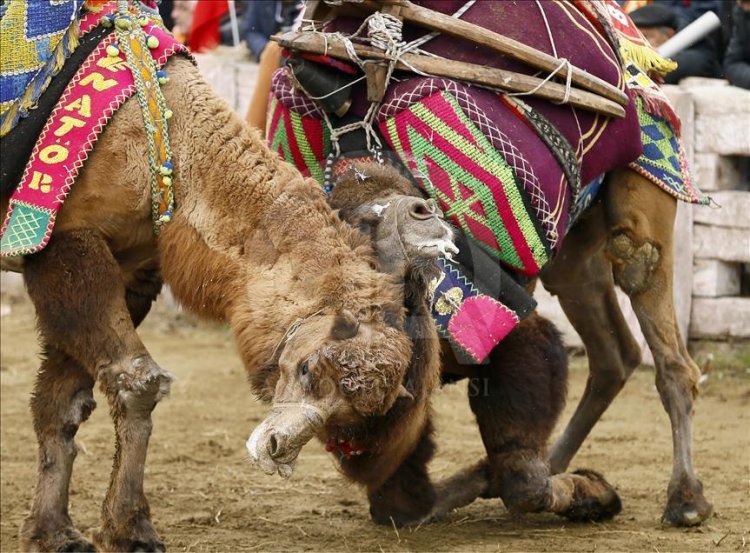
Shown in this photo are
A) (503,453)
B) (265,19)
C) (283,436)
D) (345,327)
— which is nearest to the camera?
(283,436)

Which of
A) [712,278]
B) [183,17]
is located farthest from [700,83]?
[183,17]

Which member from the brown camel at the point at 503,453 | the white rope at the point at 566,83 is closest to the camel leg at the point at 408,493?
the brown camel at the point at 503,453

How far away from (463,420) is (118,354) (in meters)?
3.24

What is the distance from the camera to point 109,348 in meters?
4.22

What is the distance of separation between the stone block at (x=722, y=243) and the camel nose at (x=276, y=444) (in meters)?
4.86

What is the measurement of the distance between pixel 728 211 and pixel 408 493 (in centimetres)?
355

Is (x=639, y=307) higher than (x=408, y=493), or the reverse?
(x=639, y=307)

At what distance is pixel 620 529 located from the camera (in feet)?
16.4

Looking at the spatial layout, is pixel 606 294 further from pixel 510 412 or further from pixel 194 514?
pixel 194 514

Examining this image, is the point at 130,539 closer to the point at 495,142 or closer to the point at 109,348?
the point at 109,348

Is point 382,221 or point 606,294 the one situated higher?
point 382,221

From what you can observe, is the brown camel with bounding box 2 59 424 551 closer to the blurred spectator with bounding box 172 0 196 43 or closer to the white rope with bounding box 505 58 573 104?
the white rope with bounding box 505 58 573 104

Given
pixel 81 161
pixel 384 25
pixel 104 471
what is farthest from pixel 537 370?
pixel 104 471

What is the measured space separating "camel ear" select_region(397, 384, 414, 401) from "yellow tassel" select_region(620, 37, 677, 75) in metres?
2.24
